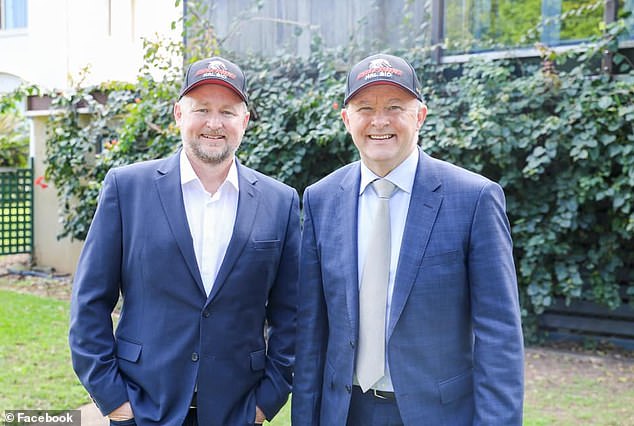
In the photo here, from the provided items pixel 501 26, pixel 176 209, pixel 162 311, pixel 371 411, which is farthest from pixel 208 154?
pixel 501 26

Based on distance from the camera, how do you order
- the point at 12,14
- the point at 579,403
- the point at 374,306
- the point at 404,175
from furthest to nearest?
the point at 12,14
the point at 579,403
the point at 404,175
the point at 374,306

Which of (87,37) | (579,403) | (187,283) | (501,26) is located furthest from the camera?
(87,37)

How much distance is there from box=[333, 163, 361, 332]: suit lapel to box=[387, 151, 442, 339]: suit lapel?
149mm

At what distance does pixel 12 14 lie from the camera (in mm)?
13703

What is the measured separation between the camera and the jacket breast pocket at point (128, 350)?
254cm

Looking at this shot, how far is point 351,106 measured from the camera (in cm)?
240

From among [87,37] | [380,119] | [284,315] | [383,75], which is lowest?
[284,315]

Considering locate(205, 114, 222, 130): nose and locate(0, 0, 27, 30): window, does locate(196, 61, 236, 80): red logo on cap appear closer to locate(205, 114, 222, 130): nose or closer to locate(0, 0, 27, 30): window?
locate(205, 114, 222, 130): nose

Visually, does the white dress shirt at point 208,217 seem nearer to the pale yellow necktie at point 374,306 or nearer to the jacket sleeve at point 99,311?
the jacket sleeve at point 99,311

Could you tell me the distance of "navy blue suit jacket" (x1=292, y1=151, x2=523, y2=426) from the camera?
2137 mm

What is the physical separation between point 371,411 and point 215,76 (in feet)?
4.53

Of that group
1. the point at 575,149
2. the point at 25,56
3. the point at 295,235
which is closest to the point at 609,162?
the point at 575,149

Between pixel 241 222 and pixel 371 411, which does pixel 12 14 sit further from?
pixel 371 411

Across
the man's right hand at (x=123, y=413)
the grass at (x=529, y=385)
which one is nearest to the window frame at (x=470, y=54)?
the grass at (x=529, y=385)
